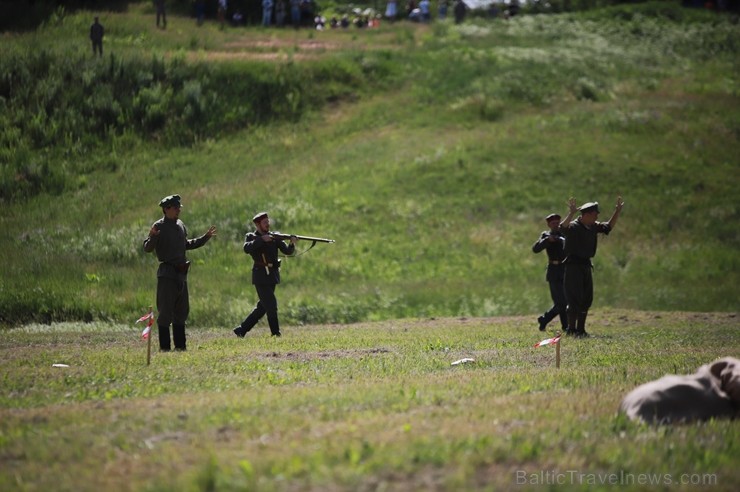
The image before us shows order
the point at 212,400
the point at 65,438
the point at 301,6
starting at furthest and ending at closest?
the point at 301,6 → the point at 212,400 → the point at 65,438

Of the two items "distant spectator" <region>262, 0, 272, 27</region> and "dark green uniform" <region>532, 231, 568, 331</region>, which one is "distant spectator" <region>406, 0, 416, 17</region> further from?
"dark green uniform" <region>532, 231, 568, 331</region>

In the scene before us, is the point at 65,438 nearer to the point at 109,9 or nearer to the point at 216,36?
the point at 216,36

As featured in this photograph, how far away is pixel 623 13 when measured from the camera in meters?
74.9

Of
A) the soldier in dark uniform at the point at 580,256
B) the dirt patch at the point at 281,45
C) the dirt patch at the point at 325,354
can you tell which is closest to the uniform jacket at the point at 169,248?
the dirt patch at the point at 325,354

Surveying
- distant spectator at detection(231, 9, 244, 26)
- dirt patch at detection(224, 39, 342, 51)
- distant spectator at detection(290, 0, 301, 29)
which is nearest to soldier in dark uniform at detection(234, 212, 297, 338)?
dirt patch at detection(224, 39, 342, 51)

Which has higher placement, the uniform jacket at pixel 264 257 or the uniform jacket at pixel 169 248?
the uniform jacket at pixel 169 248

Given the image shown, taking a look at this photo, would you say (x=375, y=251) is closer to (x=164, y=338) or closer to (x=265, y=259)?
(x=265, y=259)

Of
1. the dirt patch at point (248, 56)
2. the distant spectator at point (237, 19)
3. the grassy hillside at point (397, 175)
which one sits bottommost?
the grassy hillside at point (397, 175)

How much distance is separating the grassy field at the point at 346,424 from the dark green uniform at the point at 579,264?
339 cm

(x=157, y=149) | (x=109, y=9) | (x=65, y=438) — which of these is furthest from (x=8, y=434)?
(x=109, y=9)

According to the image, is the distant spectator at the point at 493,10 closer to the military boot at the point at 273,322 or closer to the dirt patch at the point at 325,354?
the military boot at the point at 273,322

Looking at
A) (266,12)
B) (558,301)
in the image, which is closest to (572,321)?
(558,301)

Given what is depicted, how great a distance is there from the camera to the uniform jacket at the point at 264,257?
21266 millimetres

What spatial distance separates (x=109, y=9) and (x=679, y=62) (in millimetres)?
31576
